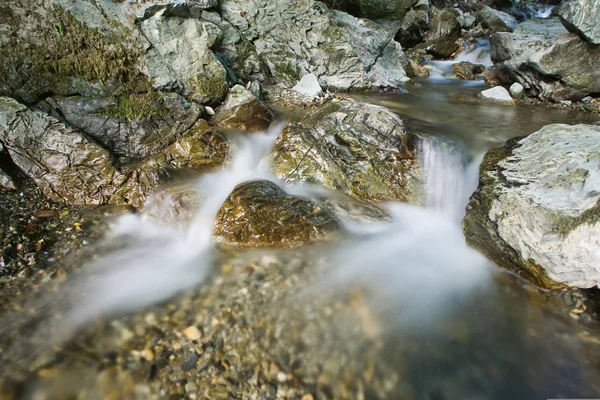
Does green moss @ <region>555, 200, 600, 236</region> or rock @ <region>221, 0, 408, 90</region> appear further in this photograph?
rock @ <region>221, 0, 408, 90</region>

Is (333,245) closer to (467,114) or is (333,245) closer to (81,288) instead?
(81,288)

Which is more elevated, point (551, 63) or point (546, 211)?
point (551, 63)

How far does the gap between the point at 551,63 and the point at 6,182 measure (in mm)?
13787

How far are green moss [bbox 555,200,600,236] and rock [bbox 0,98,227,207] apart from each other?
572cm

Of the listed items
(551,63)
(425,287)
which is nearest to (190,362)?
(425,287)

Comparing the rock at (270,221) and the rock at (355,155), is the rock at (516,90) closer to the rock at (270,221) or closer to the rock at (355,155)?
the rock at (355,155)

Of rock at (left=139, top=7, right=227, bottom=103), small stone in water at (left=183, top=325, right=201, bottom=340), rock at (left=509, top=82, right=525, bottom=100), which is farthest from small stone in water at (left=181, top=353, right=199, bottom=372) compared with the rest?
rock at (left=509, top=82, right=525, bottom=100)

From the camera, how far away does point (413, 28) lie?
18250 millimetres

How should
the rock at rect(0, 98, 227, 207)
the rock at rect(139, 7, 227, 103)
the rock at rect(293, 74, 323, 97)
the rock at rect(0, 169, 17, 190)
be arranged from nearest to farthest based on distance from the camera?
the rock at rect(0, 169, 17, 190), the rock at rect(0, 98, 227, 207), the rock at rect(139, 7, 227, 103), the rock at rect(293, 74, 323, 97)

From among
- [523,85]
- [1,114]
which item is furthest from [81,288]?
[523,85]

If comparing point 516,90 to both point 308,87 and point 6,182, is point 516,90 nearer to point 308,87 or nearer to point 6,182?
point 308,87

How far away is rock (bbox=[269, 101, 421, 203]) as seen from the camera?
544cm

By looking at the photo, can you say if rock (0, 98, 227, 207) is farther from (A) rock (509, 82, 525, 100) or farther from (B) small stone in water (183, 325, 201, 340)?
(A) rock (509, 82, 525, 100)

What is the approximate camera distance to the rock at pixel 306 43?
10383 millimetres
